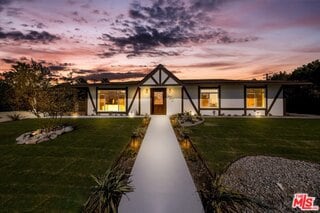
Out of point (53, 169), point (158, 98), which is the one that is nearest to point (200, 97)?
point (158, 98)

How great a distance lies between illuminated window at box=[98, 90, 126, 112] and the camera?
20234 millimetres

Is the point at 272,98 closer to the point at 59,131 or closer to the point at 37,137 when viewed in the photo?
the point at 59,131

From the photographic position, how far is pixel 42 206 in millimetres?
3969

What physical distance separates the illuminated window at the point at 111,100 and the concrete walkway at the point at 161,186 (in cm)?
1304

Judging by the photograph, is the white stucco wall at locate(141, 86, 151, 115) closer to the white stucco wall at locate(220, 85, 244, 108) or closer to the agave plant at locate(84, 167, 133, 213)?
the white stucco wall at locate(220, 85, 244, 108)

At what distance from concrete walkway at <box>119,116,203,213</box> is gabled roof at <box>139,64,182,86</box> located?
11609 millimetres

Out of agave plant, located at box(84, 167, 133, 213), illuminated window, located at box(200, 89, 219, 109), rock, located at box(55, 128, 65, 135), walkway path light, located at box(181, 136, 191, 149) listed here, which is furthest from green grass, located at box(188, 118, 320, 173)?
illuminated window, located at box(200, 89, 219, 109)

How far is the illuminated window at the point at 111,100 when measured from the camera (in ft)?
66.4

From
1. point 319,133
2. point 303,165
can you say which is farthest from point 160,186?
point 319,133

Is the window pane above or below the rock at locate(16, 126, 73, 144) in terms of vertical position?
above

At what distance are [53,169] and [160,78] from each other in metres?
14.0

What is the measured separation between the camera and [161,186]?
4.71 m

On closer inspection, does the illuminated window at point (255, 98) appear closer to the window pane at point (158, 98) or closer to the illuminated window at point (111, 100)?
the window pane at point (158, 98)

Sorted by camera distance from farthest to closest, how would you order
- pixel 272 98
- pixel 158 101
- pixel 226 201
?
1. pixel 158 101
2. pixel 272 98
3. pixel 226 201
